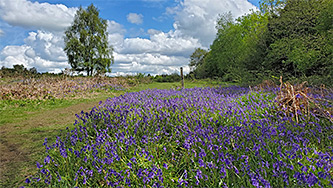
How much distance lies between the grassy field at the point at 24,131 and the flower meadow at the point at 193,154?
0.47m

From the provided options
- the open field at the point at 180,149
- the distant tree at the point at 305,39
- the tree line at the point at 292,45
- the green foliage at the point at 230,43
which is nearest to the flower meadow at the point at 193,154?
the open field at the point at 180,149

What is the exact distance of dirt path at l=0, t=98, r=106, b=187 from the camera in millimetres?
3328

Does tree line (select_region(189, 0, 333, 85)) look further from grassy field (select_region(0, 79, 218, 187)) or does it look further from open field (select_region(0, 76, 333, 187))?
grassy field (select_region(0, 79, 218, 187))

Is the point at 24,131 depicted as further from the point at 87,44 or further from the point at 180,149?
the point at 87,44

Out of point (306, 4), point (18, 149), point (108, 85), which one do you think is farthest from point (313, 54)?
point (108, 85)

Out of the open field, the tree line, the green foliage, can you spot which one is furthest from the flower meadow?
the green foliage

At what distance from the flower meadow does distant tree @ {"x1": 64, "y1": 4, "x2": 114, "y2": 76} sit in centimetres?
3017

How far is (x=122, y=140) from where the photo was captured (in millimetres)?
3357

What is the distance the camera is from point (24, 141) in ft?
15.7

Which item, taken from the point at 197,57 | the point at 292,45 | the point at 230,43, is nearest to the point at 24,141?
the point at 292,45

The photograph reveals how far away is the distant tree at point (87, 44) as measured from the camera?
3234 centimetres

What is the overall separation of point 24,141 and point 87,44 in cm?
3081

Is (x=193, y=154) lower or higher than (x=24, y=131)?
higher

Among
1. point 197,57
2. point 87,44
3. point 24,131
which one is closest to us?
point 24,131
